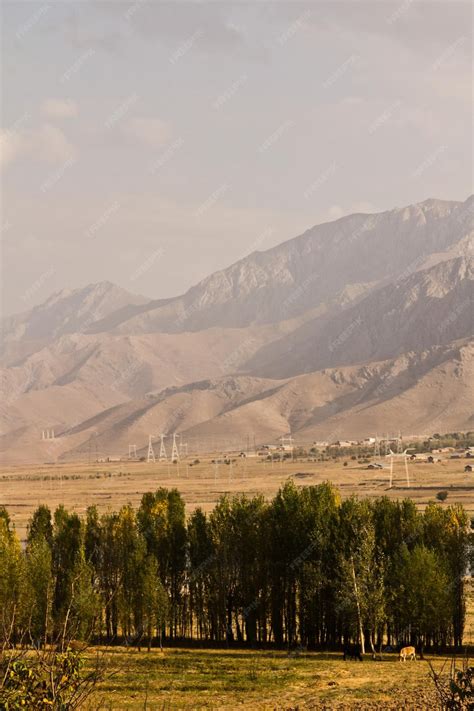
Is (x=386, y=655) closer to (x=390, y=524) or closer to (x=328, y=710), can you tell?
(x=390, y=524)

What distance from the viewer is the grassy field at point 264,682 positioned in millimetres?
37094

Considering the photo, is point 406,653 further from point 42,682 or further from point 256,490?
point 256,490

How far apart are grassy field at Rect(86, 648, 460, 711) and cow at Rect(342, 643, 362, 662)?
635mm

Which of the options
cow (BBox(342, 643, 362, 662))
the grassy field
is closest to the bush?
the grassy field

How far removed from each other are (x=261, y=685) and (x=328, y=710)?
23.2 feet

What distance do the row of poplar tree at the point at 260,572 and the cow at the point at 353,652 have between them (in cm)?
62

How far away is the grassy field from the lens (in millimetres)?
37094

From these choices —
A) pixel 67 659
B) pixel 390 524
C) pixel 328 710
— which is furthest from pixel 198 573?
pixel 67 659

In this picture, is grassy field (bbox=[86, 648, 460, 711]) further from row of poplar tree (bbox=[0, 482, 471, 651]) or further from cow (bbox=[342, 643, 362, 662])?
row of poplar tree (bbox=[0, 482, 471, 651])

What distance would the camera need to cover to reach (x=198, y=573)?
63.7 m

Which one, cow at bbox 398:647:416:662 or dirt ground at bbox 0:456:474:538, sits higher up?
dirt ground at bbox 0:456:474:538

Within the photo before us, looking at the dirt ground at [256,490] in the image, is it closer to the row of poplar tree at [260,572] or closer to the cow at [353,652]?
the row of poplar tree at [260,572]

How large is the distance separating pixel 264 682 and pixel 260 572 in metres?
19.5

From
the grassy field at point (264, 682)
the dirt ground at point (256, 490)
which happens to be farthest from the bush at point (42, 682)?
the dirt ground at point (256, 490)
